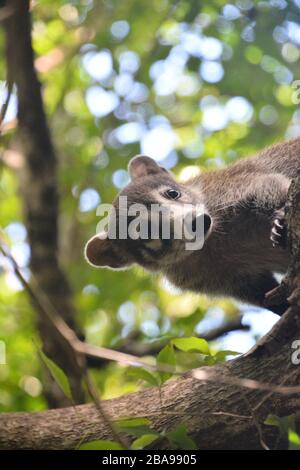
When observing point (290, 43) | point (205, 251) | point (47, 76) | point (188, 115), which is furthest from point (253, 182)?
point (188, 115)

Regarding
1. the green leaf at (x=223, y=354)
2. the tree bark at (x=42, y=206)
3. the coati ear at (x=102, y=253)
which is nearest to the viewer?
the green leaf at (x=223, y=354)

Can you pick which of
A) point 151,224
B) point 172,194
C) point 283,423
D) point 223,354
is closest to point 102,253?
point 151,224

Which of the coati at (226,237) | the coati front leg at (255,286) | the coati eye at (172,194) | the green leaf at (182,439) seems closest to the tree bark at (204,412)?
the green leaf at (182,439)

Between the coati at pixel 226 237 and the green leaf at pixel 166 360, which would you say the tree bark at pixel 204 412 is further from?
the coati at pixel 226 237

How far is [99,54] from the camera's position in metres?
9.35

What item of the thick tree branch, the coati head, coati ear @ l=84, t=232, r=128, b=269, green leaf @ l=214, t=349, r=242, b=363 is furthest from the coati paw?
coati ear @ l=84, t=232, r=128, b=269

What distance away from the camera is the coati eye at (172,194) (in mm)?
6688

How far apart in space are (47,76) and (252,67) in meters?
2.93

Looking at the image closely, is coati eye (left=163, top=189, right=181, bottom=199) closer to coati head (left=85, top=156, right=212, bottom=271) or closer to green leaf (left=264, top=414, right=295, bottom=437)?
coati head (left=85, top=156, right=212, bottom=271)

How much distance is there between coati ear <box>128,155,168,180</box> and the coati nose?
120 centimetres

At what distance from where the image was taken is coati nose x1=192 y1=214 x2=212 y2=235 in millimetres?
6141

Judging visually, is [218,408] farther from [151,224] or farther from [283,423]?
[151,224]

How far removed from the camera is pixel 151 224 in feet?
20.9

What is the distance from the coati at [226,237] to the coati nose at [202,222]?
2 centimetres
